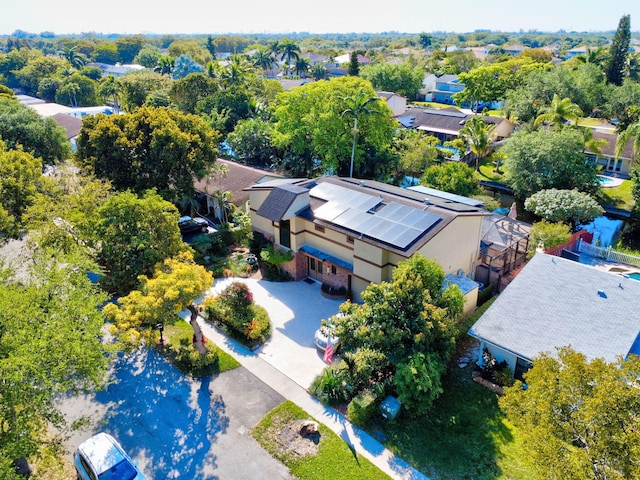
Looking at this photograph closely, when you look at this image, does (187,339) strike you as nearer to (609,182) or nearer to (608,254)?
(608,254)

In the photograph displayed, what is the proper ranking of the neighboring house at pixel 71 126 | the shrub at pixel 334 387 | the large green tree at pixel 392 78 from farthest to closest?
the large green tree at pixel 392 78 < the neighboring house at pixel 71 126 < the shrub at pixel 334 387

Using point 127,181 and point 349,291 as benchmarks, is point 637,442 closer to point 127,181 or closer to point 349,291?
point 349,291

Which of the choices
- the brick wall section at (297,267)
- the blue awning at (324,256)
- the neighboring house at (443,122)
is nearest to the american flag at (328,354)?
the blue awning at (324,256)

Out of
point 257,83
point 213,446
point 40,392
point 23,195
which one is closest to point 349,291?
point 213,446

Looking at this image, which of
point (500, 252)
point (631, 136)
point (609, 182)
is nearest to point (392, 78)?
point (609, 182)

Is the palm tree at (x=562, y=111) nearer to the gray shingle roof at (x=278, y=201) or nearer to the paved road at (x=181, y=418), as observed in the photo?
the gray shingle roof at (x=278, y=201)

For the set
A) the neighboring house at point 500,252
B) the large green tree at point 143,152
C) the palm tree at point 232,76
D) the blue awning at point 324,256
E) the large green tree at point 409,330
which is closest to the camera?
the large green tree at point 409,330
